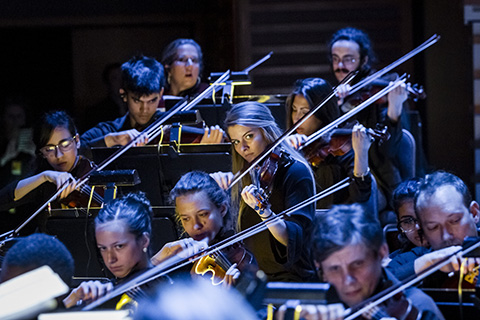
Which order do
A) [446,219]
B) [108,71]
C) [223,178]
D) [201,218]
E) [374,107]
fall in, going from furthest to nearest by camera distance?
[108,71], [374,107], [223,178], [201,218], [446,219]

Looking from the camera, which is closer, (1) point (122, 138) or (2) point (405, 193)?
(2) point (405, 193)

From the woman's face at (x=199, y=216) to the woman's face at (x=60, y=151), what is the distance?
62 cm

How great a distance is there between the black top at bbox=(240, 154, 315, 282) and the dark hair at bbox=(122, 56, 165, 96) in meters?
0.88

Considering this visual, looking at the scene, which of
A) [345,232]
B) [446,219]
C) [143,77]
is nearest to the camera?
[345,232]

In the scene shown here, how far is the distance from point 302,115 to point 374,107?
1.53 feet

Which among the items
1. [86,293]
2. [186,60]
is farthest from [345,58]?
[86,293]

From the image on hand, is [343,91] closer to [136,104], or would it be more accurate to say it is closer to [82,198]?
[136,104]

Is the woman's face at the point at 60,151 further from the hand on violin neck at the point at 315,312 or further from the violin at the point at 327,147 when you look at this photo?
the hand on violin neck at the point at 315,312

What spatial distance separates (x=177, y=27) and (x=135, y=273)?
3216mm

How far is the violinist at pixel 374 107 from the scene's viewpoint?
3432 mm

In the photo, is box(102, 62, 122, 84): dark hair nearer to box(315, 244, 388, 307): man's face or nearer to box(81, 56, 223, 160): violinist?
box(81, 56, 223, 160): violinist

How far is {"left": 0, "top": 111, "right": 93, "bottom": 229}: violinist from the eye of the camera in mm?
3123

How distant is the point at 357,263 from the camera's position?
1986 mm

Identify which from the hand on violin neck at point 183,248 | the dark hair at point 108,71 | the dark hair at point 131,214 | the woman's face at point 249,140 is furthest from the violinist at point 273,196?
the dark hair at point 108,71
